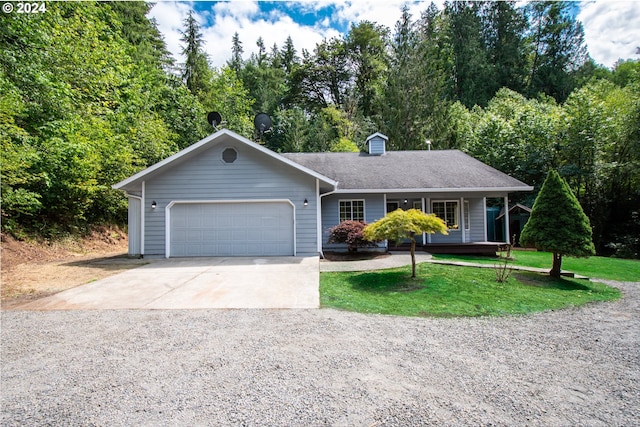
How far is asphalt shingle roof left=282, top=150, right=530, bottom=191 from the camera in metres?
12.4

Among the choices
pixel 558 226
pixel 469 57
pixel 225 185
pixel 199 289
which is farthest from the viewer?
pixel 469 57

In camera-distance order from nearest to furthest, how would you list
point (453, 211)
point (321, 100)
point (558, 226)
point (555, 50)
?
point (558, 226)
point (453, 211)
point (555, 50)
point (321, 100)

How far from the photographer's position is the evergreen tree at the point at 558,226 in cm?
713

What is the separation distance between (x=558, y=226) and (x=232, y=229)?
31.4 ft

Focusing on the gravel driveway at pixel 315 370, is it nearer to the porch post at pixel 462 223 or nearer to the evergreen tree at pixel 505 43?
the porch post at pixel 462 223

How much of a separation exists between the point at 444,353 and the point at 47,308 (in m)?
6.36

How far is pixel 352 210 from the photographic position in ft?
42.0

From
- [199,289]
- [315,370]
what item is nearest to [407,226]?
[315,370]

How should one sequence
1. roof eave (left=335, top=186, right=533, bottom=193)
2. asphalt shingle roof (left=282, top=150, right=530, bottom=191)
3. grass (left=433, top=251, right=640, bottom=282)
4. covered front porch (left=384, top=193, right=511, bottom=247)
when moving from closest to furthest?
1. grass (left=433, top=251, right=640, bottom=282)
2. roof eave (left=335, top=186, right=533, bottom=193)
3. asphalt shingle roof (left=282, top=150, right=530, bottom=191)
4. covered front porch (left=384, top=193, right=511, bottom=247)

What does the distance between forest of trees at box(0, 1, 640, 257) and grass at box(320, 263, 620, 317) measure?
9.62 meters

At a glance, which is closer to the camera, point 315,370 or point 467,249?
point 315,370

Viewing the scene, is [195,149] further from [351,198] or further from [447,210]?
[447,210]

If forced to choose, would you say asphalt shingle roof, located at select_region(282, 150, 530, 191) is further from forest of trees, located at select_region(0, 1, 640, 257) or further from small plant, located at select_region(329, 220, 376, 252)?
forest of trees, located at select_region(0, 1, 640, 257)

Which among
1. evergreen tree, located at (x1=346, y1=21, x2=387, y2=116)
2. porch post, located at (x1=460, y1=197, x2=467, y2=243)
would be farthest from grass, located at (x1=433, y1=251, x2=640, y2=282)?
evergreen tree, located at (x1=346, y1=21, x2=387, y2=116)
